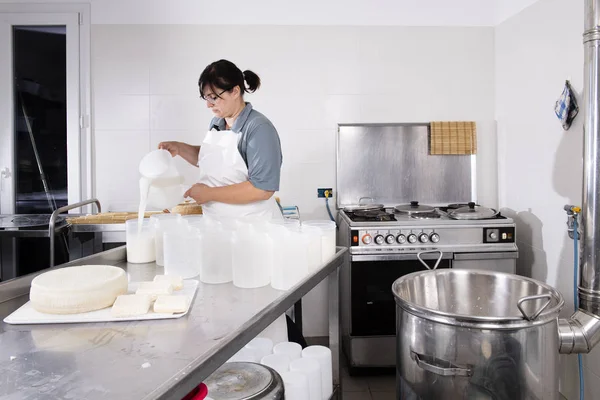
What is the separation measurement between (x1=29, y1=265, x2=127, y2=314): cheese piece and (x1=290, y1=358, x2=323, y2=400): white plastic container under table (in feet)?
1.88

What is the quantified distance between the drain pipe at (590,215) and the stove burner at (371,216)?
48.9 inches

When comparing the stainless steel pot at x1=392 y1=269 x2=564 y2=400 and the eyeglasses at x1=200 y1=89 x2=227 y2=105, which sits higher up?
the eyeglasses at x1=200 y1=89 x2=227 y2=105

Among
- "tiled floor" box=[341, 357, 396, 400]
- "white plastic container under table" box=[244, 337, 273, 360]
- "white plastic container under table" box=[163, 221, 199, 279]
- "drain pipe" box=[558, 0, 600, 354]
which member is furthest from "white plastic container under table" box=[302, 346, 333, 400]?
"tiled floor" box=[341, 357, 396, 400]

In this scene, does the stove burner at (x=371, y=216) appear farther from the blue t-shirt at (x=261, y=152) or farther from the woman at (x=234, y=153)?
the blue t-shirt at (x=261, y=152)

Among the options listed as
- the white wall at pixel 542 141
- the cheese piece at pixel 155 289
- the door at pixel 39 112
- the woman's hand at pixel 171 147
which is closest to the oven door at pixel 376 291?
the white wall at pixel 542 141

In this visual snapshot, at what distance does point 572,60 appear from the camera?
2502 millimetres

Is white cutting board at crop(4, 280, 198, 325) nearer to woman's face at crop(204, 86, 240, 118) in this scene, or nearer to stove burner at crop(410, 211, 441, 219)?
woman's face at crop(204, 86, 240, 118)

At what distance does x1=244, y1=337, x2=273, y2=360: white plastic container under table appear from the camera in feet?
4.95

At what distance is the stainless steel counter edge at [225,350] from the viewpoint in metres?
0.76

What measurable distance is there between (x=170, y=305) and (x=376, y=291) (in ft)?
6.59

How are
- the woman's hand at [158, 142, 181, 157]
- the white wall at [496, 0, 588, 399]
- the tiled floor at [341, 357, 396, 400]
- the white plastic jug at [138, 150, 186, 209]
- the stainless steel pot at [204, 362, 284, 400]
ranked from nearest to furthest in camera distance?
the stainless steel pot at [204, 362, 284, 400] → the white plastic jug at [138, 150, 186, 209] → the woman's hand at [158, 142, 181, 157] → the white wall at [496, 0, 588, 399] → the tiled floor at [341, 357, 396, 400]

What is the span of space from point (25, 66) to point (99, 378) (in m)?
3.44

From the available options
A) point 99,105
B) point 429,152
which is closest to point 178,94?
point 99,105

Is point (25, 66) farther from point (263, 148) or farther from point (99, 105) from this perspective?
point (263, 148)
